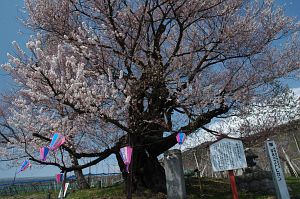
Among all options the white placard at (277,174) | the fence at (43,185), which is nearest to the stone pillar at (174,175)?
the white placard at (277,174)

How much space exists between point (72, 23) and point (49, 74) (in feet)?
11.9

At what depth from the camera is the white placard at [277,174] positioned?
5754 mm

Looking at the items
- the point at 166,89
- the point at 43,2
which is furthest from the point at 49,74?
the point at 43,2

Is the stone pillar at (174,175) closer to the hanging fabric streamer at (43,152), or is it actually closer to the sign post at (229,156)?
the sign post at (229,156)

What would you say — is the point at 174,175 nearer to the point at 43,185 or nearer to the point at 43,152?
the point at 43,152

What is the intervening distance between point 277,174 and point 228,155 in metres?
1.04

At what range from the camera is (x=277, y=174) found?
5824 millimetres

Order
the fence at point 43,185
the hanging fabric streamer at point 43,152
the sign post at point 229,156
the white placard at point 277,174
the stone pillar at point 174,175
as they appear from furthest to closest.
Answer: the fence at point 43,185, the stone pillar at point 174,175, the hanging fabric streamer at point 43,152, the sign post at point 229,156, the white placard at point 277,174

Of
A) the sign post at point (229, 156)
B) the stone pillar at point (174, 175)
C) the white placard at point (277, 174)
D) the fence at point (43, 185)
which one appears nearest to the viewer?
the white placard at point (277, 174)

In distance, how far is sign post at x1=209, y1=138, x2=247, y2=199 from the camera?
19.2ft

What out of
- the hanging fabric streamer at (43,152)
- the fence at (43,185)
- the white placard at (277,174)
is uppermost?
the fence at (43,185)

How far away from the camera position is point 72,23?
8719 mm

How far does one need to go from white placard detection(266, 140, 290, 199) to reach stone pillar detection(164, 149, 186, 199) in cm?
302

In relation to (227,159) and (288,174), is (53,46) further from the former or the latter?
(288,174)
